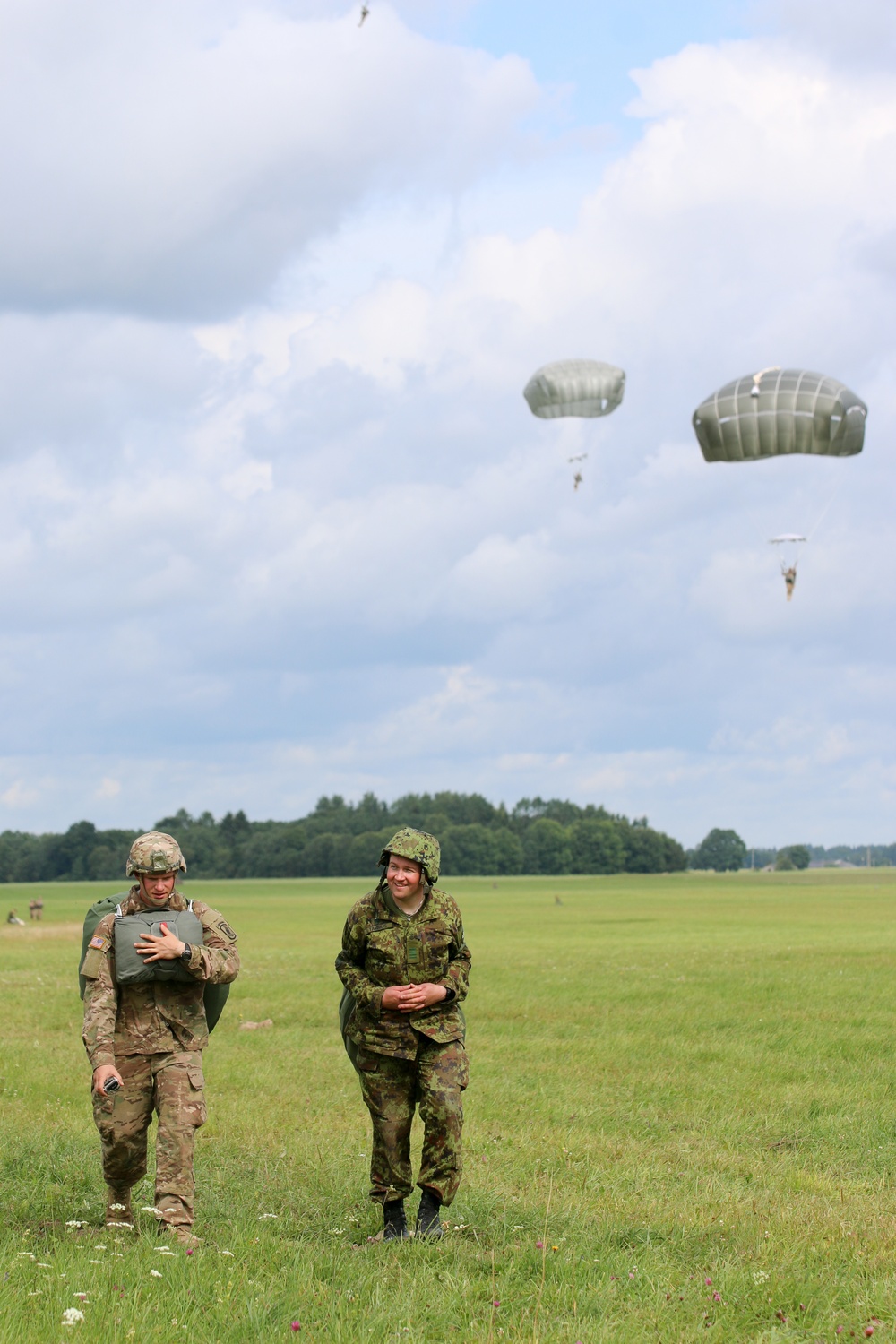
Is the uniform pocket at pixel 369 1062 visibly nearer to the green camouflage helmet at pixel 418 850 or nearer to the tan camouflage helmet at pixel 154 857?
the green camouflage helmet at pixel 418 850

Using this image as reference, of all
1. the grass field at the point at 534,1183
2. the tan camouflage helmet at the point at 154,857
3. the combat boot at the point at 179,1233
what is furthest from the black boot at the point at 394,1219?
the tan camouflage helmet at the point at 154,857

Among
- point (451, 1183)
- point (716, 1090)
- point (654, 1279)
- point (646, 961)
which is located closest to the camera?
point (654, 1279)

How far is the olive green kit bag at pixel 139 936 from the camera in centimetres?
770

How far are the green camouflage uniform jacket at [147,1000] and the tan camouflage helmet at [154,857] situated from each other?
267 mm

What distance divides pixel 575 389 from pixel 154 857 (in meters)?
45.0

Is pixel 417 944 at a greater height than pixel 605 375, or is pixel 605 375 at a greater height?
pixel 605 375

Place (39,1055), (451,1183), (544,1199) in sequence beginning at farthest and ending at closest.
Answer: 1. (39,1055)
2. (544,1199)
3. (451,1183)

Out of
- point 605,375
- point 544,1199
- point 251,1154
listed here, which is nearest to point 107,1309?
point 544,1199

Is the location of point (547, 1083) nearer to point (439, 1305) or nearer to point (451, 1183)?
point (451, 1183)

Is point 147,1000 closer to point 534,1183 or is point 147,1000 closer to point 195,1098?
point 195,1098

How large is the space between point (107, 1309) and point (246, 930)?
48210 millimetres

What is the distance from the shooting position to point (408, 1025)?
26.2ft

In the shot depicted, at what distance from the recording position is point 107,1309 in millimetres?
5941

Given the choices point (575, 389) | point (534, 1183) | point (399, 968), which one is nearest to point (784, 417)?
point (575, 389)
